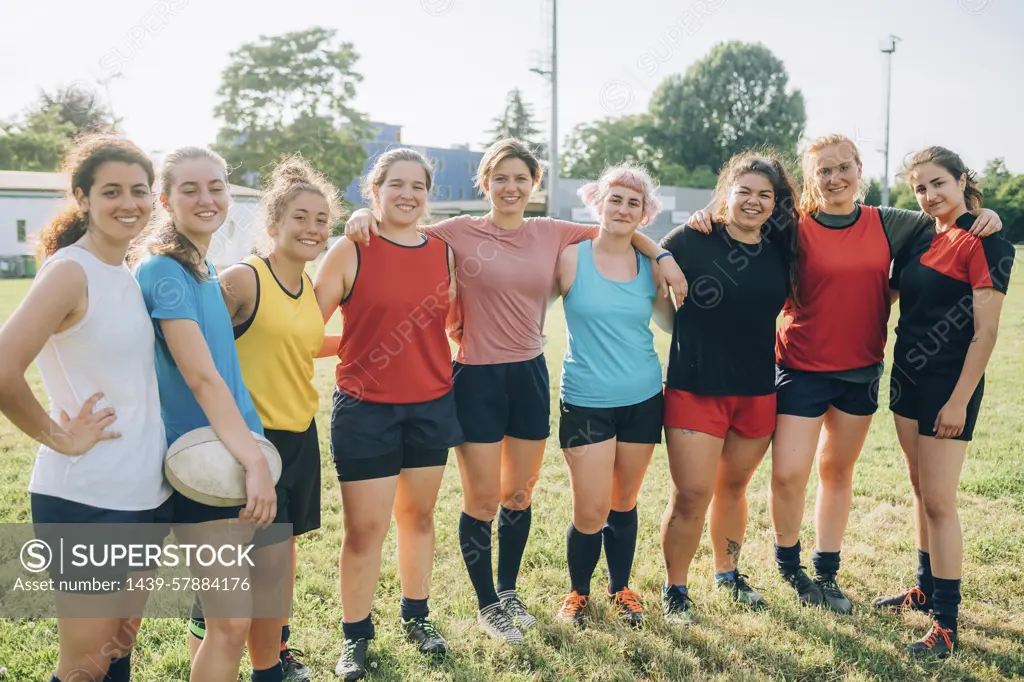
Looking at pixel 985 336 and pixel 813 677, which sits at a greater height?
pixel 985 336

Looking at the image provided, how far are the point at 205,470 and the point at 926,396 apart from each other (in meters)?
3.09

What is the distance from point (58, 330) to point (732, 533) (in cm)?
322

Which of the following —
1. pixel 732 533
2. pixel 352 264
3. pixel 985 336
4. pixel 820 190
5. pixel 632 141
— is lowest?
pixel 732 533

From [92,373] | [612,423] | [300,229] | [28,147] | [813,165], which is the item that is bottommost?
[612,423]

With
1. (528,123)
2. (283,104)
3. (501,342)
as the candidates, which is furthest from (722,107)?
(501,342)

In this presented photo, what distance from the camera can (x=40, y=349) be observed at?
204 cm

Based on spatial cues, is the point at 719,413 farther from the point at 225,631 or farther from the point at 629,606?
the point at 225,631

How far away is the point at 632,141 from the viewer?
5250cm

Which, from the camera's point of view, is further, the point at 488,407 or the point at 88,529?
the point at 488,407

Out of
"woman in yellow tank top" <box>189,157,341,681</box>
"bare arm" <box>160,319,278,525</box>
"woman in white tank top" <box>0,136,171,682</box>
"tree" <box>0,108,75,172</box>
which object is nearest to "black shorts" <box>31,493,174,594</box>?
"woman in white tank top" <box>0,136,171,682</box>

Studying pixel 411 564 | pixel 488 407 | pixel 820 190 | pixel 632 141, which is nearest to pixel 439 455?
pixel 488 407

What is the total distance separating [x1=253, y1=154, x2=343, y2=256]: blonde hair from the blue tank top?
3.89 feet

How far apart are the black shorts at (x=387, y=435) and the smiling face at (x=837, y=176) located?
211cm

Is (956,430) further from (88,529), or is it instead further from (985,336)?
(88,529)
